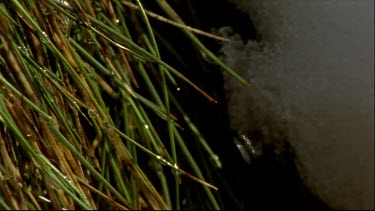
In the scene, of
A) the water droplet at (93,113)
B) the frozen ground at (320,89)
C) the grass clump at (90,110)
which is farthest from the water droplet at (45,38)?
the frozen ground at (320,89)

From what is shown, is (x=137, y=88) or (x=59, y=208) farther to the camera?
(x=137, y=88)

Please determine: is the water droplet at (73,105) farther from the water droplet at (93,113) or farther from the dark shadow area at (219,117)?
the dark shadow area at (219,117)

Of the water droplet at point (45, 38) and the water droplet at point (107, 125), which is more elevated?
the water droplet at point (45, 38)

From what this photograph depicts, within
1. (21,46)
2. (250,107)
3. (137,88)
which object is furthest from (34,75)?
(250,107)

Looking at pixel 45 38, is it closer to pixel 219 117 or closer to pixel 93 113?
pixel 93 113

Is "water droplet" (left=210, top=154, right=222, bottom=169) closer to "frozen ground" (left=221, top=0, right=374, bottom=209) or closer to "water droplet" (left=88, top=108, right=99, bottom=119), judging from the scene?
"frozen ground" (left=221, top=0, right=374, bottom=209)

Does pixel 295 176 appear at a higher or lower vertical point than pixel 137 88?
lower

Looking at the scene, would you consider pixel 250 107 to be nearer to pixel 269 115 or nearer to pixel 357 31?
pixel 269 115
